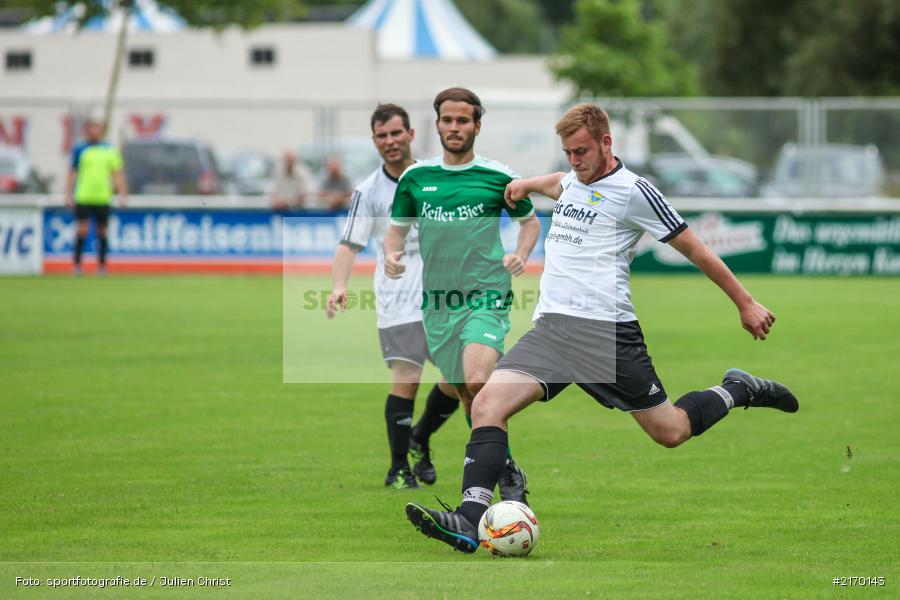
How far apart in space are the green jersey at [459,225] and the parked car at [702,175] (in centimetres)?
1806

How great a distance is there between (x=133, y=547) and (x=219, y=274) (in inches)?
733

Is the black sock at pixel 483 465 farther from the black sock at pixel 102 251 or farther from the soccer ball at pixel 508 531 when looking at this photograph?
the black sock at pixel 102 251

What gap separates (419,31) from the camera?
151 feet

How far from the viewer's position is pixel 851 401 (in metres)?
11.1

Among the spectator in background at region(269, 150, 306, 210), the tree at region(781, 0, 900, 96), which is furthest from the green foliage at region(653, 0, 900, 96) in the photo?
the spectator in background at region(269, 150, 306, 210)

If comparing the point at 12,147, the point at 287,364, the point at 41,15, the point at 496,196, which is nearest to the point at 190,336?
the point at 287,364

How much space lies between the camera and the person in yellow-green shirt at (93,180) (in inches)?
892

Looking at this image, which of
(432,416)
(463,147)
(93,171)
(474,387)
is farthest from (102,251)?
(474,387)

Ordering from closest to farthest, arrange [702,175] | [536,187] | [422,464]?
[536,187]
[422,464]
[702,175]

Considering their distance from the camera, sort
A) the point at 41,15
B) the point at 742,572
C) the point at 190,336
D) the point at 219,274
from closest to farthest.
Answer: the point at 742,572
the point at 190,336
the point at 219,274
the point at 41,15

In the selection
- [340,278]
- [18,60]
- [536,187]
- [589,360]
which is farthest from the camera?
[18,60]

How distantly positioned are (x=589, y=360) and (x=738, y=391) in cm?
110

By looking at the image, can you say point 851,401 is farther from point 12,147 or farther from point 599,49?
point 599,49

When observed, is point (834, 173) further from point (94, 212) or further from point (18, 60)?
point (18, 60)
